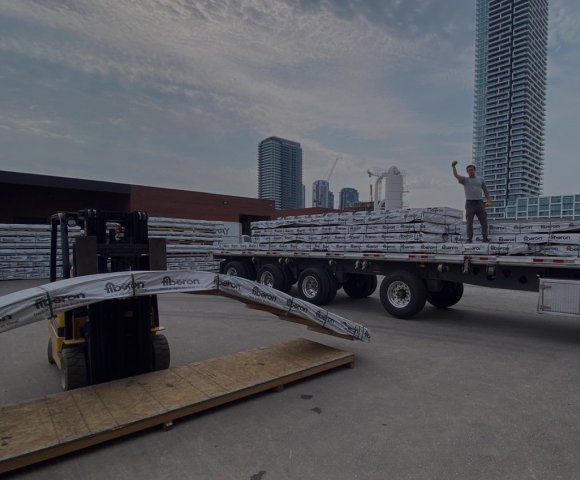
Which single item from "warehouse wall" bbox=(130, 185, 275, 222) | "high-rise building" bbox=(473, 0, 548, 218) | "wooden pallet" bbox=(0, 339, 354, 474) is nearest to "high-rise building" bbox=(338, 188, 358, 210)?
"warehouse wall" bbox=(130, 185, 275, 222)

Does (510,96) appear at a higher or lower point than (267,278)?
higher

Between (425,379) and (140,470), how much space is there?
364cm

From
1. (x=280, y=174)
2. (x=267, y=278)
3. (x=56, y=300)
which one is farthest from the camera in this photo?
(x=280, y=174)

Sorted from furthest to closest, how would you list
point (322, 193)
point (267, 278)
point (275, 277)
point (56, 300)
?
point (322, 193)
point (267, 278)
point (275, 277)
point (56, 300)

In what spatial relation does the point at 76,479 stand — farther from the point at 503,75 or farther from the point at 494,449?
the point at 503,75

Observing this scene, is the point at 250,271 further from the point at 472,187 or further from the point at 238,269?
the point at 472,187

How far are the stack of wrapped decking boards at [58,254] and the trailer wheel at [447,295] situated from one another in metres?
11.2

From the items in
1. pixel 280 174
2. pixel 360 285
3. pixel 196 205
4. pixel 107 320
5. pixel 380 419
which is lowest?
pixel 380 419

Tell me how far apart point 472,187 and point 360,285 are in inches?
191

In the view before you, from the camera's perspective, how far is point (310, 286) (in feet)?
38.0

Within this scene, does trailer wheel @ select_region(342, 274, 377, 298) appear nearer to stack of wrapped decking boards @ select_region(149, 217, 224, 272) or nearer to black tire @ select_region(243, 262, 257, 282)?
black tire @ select_region(243, 262, 257, 282)

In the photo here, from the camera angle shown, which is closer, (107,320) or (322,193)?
(107,320)

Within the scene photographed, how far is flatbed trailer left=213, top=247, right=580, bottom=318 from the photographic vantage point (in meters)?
7.55

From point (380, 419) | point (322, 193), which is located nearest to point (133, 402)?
point (380, 419)
